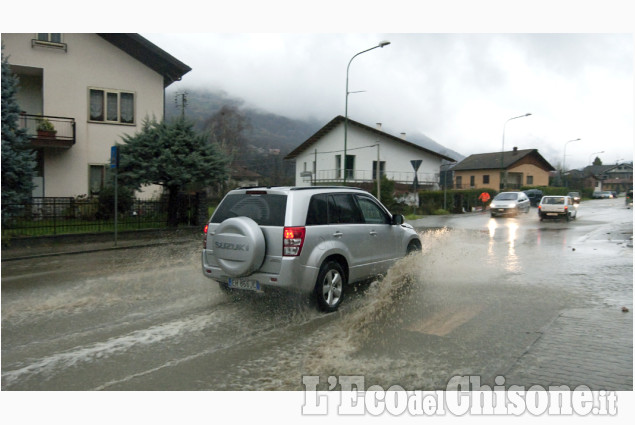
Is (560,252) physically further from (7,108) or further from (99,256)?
(7,108)

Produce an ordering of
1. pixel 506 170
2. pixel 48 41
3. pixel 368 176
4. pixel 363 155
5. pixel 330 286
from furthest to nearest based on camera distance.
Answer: pixel 506 170 → pixel 368 176 → pixel 363 155 → pixel 48 41 → pixel 330 286

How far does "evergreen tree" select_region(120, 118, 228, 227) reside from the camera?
17656 millimetres

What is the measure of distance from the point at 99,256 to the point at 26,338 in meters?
7.96

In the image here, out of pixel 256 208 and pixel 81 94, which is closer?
pixel 256 208

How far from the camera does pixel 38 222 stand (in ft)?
48.2

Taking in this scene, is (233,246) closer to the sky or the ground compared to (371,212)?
closer to the ground

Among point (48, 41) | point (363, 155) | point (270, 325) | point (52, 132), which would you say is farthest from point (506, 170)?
point (270, 325)

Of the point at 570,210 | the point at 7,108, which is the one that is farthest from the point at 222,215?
the point at 570,210

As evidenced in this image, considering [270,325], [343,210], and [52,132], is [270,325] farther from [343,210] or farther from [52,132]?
[52,132]

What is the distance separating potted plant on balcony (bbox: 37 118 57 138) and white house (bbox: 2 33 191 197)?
0.11 m

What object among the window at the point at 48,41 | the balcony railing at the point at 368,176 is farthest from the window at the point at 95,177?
the balcony railing at the point at 368,176

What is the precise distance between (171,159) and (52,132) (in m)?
6.97

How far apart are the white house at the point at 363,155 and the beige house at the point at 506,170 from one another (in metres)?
18.1

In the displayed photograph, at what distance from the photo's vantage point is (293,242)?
20.6 feet
